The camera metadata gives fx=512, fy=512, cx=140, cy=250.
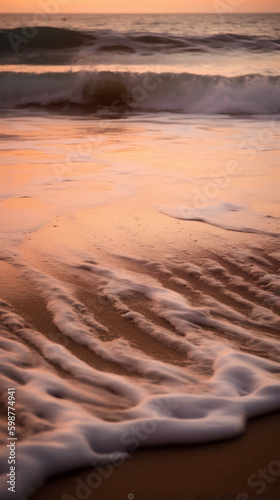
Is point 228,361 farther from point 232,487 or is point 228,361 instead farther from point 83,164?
point 83,164

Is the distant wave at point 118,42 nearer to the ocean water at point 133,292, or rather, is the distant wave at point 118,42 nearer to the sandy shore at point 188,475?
the ocean water at point 133,292

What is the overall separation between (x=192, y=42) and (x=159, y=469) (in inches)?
888

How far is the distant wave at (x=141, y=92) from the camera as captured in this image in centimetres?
1368

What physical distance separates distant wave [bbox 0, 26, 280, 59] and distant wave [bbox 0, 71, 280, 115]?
5.16m

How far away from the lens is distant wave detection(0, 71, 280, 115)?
13.7 m

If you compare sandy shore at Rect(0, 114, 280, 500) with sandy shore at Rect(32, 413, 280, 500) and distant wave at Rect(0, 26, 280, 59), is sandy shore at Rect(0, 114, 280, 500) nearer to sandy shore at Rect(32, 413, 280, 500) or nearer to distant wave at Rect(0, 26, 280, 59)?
sandy shore at Rect(32, 413, 280, 500)

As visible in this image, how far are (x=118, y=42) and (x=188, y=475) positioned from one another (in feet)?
72.2

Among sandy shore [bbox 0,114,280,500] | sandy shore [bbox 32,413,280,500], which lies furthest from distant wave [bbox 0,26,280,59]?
sandy shore [bbox 32,413,280,500]

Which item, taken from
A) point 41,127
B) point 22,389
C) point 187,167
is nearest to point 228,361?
point 22,389

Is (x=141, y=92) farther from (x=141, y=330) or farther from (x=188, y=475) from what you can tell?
(x=188, y=475)

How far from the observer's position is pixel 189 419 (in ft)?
6.22

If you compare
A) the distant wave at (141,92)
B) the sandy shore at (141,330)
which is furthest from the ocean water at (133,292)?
the distant wave at (141,92)

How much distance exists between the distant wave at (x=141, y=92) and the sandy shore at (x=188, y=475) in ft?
39.8

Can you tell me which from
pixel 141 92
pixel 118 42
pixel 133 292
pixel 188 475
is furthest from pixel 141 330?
pixel 118 42
